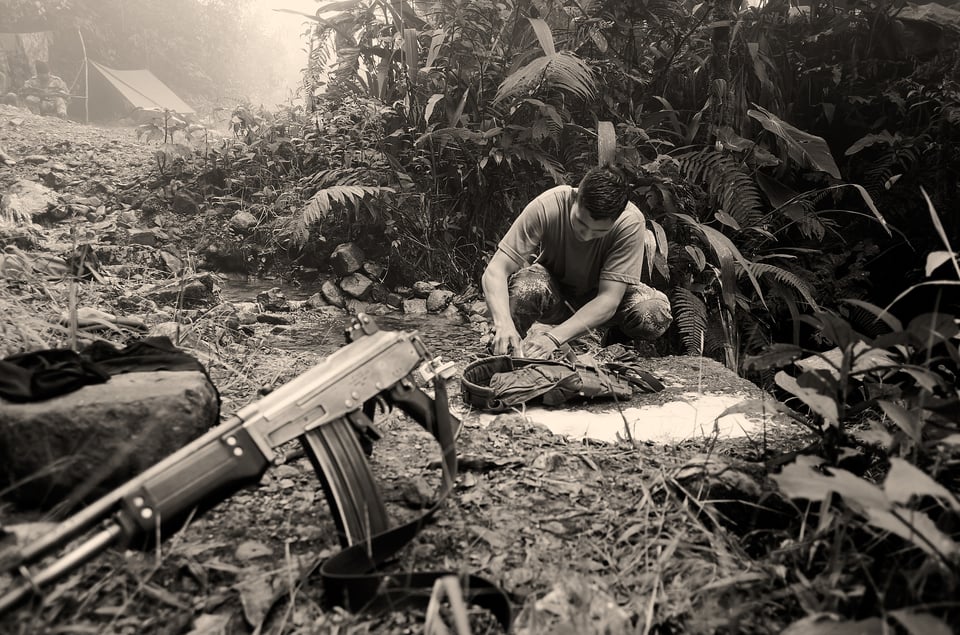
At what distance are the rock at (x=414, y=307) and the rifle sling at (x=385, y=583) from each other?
9.78ft

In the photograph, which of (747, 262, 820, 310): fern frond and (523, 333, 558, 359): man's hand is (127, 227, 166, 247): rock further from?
(747, 262, 820, 310): fern frond

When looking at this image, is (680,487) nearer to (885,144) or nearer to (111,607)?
(111,607)

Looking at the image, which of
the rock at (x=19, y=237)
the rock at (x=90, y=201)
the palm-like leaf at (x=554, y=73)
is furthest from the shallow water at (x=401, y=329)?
the rock at (x=90, y=201)

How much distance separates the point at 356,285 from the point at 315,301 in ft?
1.09

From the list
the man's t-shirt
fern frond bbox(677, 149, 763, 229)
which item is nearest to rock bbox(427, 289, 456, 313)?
the man's t-shirt

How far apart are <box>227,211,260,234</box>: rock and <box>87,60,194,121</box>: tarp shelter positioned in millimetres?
6517

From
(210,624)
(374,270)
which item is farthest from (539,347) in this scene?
(374,270)

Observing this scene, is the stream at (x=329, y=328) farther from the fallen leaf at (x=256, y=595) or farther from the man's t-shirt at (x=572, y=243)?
the fallen leaf at (x=256, y=595)

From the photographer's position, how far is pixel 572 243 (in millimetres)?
3375

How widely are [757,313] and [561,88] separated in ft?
7.23

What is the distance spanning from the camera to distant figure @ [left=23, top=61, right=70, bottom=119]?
9.58 m

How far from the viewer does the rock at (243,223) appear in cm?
488

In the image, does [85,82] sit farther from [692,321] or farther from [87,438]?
[87,438]

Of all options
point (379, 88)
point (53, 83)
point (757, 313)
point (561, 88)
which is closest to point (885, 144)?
point (757, 313)
